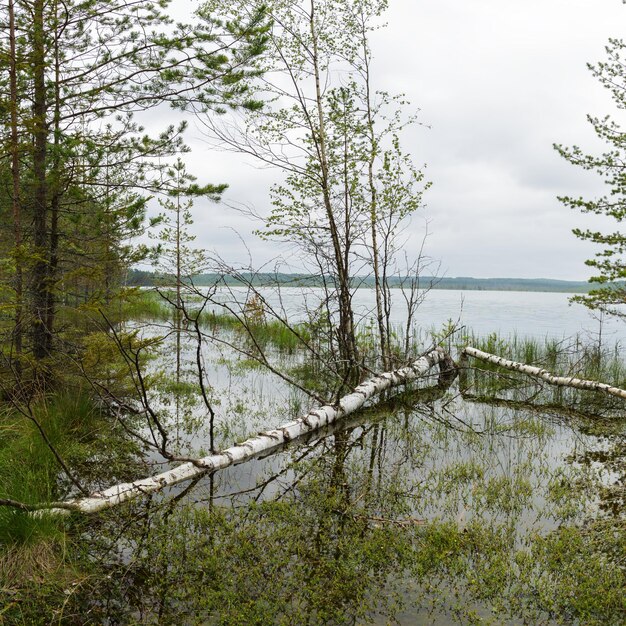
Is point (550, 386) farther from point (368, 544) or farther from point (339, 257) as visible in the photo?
point (368, 544)

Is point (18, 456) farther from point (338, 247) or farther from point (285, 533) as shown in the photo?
point (338, 247)

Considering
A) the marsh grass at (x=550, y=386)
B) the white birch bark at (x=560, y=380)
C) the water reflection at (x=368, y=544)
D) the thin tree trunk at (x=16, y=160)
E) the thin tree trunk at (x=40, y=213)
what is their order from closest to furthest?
the water reflection at (x=368, y=544)
the thin tree trunk at (x=16, y=160)
the thin tree trunk at (x=40, y=213)
the white birch bark at (x=560, y=380)
the marsh grass at (x=550, y=386)

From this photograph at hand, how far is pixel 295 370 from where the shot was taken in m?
13.5

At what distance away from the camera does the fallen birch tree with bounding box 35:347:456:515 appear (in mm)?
4887

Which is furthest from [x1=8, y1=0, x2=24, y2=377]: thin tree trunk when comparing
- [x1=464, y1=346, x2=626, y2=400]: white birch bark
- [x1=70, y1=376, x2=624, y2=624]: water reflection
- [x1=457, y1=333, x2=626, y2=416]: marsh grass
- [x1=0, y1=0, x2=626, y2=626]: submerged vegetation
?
[x1=464, y1=346, x2=626, y2=400]: white birch bark

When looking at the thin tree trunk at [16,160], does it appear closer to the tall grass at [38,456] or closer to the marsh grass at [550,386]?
the tall grass at [38,456]

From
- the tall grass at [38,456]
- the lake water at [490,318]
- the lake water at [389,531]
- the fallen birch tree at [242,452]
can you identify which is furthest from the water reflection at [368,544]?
the lake water at [490,318]

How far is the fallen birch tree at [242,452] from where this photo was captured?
489 centimetres

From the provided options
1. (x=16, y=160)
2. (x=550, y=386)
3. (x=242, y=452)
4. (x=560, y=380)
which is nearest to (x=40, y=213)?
(x=16, y=160)

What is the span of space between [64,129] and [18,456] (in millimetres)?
4797

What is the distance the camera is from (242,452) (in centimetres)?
656

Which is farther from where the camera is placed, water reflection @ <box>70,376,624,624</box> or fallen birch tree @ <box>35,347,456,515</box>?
fallen birch tree @ <box>35,347,456,515</box>

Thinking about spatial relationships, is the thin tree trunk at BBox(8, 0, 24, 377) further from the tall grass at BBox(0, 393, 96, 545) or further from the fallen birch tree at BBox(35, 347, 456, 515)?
the fallen birch tree at BBox(35, 347, 456, 515)

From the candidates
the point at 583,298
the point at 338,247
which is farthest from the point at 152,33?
the point at 583,298
